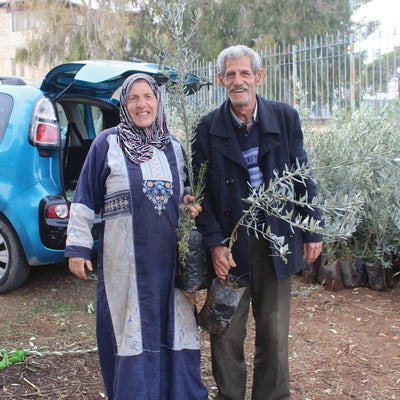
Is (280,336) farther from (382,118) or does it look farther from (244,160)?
(382,118)

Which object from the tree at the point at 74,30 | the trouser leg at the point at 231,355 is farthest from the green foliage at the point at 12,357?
the tree at the point at 74,30

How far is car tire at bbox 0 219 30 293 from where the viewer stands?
436 centimetres

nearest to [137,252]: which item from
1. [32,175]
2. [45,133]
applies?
[32,175]

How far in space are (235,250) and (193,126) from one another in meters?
0.72

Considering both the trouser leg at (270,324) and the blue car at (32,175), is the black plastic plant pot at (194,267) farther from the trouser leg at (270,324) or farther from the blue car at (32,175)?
the blue car at (32,175)

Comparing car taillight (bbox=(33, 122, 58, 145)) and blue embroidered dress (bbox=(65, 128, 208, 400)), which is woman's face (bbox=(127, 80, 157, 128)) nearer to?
blue embroidered dress (bbox=(65, 128, 208, 400))

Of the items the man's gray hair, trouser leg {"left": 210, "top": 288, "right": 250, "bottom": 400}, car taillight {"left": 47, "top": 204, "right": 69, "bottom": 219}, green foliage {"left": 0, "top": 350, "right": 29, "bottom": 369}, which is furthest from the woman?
car taillight {"left": 47, "top": 204, "right": 69, "bottom": 219}

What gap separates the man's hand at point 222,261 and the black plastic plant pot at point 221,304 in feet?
0.15

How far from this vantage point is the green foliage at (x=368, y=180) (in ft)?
14.0

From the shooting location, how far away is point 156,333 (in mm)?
2479

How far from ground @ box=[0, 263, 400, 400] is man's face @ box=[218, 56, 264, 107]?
72.8 inches

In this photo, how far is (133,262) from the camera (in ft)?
8.01

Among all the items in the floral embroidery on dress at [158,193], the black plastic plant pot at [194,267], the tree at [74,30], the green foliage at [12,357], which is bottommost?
the green foliage at [12,357]

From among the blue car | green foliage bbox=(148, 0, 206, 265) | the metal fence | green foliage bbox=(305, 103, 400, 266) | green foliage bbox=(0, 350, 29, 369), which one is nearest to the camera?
green foliage bbox=(148, 0, 206, 265)
